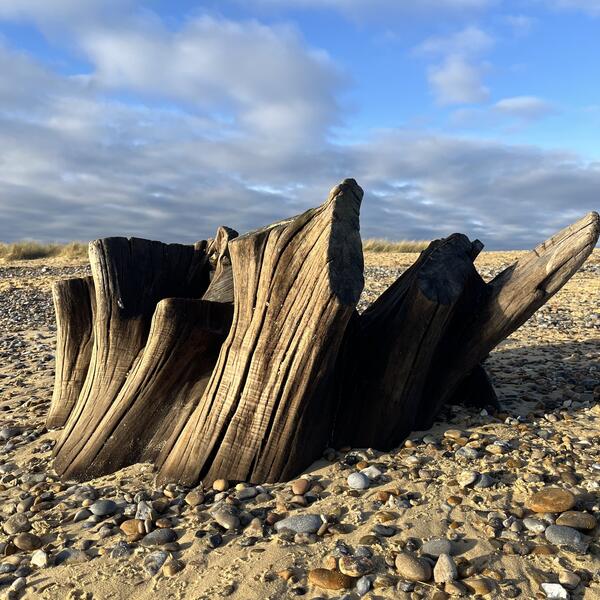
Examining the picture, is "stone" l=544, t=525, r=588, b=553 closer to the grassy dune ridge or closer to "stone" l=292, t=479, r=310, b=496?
"stone" l=292, t=479, r=310, b=496

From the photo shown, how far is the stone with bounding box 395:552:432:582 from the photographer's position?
321 centimetres

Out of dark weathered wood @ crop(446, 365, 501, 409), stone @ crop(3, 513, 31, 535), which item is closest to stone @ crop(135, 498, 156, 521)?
stone @ crop(3, 513, 31, 535)

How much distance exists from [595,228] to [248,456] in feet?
11.1

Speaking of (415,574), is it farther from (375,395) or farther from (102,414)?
(102,414)

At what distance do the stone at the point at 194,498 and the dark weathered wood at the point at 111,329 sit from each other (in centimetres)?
127

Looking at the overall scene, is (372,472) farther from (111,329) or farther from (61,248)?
(61,248)

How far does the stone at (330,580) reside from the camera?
124 inches

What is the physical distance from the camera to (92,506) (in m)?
4.13

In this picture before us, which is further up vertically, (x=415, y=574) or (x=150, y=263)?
(x=150, y=263)

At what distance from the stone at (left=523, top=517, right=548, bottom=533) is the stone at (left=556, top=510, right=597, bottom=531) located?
11 cm

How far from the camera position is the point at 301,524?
3715mm

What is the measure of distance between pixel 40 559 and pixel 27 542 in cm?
27

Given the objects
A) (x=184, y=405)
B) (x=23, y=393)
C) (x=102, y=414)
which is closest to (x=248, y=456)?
(x=184, y=405)

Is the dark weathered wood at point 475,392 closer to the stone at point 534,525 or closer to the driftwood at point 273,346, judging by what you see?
the driftwood at point 273,346
